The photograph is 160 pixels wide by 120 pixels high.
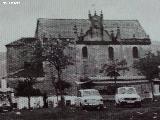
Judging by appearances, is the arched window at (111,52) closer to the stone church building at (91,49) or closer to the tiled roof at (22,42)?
the stone church building at (91,49)

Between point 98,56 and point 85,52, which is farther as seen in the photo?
point 98,56

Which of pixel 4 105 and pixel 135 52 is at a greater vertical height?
pixel 135 52

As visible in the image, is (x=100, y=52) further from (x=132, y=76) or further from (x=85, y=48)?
(x=132, y=76)

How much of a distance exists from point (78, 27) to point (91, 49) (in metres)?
2.14

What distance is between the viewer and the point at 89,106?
16.2 metres

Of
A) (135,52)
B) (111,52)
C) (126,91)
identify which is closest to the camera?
(126,91)

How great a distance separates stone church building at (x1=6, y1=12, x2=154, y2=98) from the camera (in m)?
29.1

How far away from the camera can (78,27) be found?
31.7 meters

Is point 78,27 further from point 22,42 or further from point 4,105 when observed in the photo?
point 4,105

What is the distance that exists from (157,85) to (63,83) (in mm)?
7516

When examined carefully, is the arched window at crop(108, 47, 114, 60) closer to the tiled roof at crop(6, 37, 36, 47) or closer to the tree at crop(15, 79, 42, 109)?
the tiled roof at crop(6, 37, 36, 47)

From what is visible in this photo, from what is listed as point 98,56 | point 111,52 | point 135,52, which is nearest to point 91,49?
point 98,56

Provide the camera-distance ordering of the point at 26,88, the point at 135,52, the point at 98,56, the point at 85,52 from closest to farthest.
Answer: the point at 26,88
the point at 85,52
the point at 98,56
the point at 135,52

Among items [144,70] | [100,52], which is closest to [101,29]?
[100,52]
